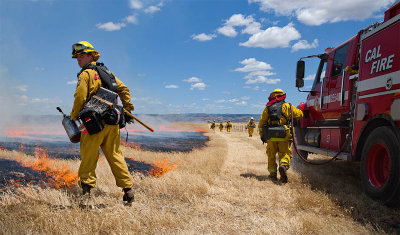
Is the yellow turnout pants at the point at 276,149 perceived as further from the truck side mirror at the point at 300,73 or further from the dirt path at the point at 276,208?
the truck side mirror at the point at 300,73

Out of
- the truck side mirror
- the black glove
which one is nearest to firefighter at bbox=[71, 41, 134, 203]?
the black glove

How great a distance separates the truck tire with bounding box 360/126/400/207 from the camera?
12.0 ft

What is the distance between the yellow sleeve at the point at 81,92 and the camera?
11.6ft

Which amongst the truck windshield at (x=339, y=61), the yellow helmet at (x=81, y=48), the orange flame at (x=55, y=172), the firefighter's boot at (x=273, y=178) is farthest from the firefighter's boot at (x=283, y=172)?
the yellow helmet at (x=81, y=48)

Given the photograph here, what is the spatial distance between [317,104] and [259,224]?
4154 millimetres

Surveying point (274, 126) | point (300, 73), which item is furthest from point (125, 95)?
point (300, 73)

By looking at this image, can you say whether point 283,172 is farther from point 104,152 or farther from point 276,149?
point 104,152

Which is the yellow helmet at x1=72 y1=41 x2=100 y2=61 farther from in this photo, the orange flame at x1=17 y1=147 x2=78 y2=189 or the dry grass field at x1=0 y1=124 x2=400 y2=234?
the orange flame at x1=17 y1=147 x2=78 y2=189

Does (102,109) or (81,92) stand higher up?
(81,92)

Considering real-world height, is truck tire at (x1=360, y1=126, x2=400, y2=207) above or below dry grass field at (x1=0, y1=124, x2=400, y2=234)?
above

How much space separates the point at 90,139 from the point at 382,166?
4.05 meters

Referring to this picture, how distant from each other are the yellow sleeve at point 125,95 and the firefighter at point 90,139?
25cm

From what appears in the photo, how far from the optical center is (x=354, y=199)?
4121 millimetres

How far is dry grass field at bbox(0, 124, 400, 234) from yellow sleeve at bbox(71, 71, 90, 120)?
1.12m
